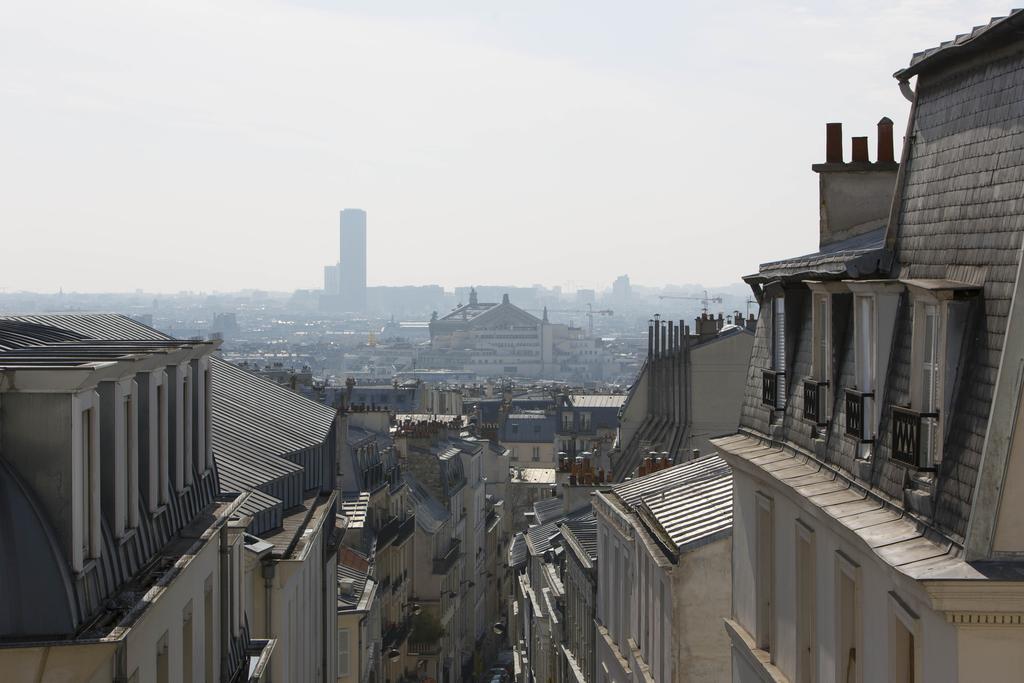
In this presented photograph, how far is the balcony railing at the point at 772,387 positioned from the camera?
1623 centimetres


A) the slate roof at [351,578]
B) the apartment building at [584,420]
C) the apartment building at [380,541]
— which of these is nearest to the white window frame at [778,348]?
the apartment building at [380,541]

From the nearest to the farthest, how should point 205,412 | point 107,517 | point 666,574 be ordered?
point 107,517
point 205,412
point 666,574

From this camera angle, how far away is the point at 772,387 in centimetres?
1647

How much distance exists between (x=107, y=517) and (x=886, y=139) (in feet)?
29.6

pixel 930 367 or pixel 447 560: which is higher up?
pixel 930 367

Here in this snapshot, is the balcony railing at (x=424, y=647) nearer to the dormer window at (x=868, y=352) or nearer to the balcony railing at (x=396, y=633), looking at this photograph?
the balcony railing at (x=396, y=633)

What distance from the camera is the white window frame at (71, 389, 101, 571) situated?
1212cm

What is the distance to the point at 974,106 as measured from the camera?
37.4 feet

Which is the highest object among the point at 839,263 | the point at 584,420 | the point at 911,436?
the point at 839,263

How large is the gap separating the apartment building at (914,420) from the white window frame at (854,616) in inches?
0.8

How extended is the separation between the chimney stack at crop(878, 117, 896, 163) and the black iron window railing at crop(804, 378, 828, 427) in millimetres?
4411

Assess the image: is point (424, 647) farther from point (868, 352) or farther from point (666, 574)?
point (868, 352)

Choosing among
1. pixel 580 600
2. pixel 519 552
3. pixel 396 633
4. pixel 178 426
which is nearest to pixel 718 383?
pixel 580 600

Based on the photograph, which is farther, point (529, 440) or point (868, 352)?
point (529, 440)
